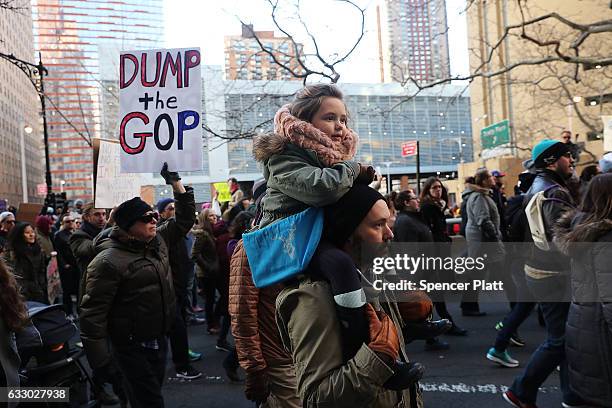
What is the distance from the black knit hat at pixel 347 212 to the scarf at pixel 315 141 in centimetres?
18

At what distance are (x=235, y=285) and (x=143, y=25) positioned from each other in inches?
1379

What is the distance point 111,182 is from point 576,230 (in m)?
4.29

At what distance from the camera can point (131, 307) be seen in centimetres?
385

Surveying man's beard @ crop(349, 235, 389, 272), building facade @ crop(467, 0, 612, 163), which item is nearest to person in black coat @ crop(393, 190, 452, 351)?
man's beard @ crop(349, 235, 389, 272)

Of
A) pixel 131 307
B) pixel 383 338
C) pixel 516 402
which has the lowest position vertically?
pixel 516 402

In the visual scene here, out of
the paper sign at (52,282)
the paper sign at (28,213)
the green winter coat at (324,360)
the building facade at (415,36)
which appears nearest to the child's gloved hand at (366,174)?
the green winter coat at (324,360)

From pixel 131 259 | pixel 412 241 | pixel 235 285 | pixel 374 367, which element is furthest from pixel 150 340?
pixel 412 241

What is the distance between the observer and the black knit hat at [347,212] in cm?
174

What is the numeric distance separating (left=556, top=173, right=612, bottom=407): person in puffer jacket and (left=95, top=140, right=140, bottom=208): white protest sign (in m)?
3.99

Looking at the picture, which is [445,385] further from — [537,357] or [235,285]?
[235,285]

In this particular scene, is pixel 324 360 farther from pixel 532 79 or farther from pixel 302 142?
pixel 532 79

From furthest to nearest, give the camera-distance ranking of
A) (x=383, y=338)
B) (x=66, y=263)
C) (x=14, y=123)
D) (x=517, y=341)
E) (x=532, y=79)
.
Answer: (x=14, y=123) → (x=532, y=79) → (x=66, y=263) → (x=517, y=341) → (x=383, y=338)

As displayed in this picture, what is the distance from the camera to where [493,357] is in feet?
19.0

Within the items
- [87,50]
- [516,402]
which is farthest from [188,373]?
[87,50]
